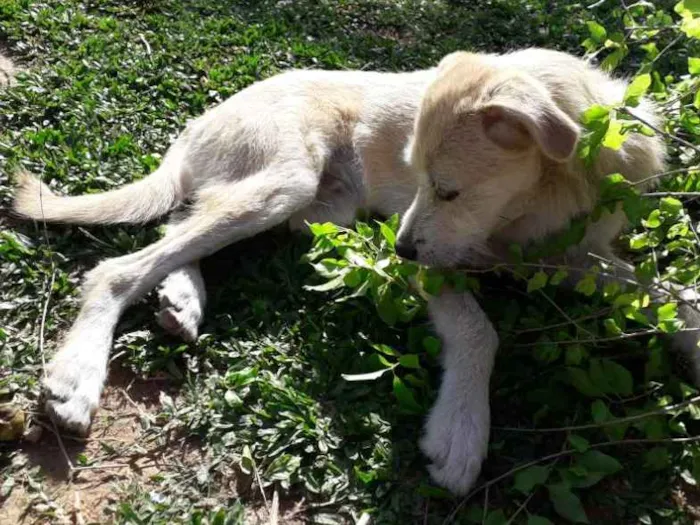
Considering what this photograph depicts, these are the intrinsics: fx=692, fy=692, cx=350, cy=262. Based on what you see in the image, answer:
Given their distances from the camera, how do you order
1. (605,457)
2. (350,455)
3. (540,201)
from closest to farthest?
1. (605,457)
2. (350,455)
3. (540,201)

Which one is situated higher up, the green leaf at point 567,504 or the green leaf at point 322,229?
the green leaf at point 322,229

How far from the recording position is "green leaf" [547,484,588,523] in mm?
2461

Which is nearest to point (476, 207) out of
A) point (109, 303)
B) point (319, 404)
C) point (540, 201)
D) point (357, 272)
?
point (540, 201)

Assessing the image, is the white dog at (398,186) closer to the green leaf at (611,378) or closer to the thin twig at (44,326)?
the thin twig at (44,326)

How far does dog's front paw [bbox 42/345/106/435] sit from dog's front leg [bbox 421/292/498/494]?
1.40m

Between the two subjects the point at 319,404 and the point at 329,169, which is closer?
the point at 319,404

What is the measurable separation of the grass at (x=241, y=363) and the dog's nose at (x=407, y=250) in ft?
1.15

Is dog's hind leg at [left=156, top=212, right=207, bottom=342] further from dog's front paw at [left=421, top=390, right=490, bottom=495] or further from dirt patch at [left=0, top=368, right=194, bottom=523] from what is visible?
dog's front paw at [left=421, top=390, right=490, bottom=495]

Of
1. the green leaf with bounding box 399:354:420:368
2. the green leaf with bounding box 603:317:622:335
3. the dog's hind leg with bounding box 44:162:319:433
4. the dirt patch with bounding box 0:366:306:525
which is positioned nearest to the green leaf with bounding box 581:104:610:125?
the green leaf with bounding box 603:317:622:335

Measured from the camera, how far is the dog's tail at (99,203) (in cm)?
365

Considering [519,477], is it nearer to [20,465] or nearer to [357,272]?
[357,272]

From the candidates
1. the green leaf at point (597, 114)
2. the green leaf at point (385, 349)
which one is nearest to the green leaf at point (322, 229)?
the green leaf at point (385, 349)

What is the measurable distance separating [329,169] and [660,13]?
6.20 feet

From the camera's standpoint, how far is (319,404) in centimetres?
301
